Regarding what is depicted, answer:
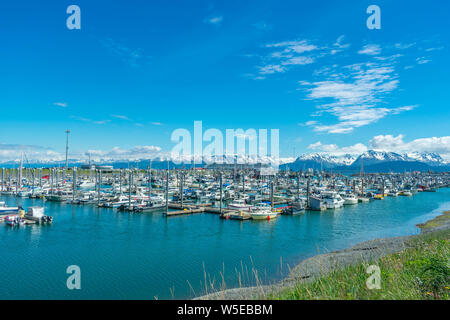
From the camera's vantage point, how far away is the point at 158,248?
27203 mm

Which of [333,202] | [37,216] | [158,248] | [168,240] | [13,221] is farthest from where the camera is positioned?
[333,202]

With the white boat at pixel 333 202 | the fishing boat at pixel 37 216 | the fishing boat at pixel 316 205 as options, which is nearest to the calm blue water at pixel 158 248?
the fishing boat at pixel 37 216

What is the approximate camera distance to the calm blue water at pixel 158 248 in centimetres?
1848

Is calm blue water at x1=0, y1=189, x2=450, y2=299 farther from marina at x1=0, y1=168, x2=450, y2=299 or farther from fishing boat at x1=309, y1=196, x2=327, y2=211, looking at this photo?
fishing boat at x1=309, y1=196, x2=327, y2=211

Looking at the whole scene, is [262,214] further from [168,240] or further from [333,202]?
[333,202]

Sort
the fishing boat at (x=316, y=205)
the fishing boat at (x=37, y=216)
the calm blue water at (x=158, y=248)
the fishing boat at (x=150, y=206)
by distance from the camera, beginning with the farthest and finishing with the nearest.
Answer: the fishing boat at (x=316, y=205), the fishing boat at (x=150, y=206), the fishing boat at (x=37, y=216), the calm blue water at (x=158, y=248)

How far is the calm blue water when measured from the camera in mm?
18484

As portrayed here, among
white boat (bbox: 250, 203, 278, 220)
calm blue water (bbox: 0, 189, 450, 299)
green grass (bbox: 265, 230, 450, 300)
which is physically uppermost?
green grass (bbox: 265, 230, 450, 300)

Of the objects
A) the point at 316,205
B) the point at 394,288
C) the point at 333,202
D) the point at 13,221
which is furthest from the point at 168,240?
the point at 333,202

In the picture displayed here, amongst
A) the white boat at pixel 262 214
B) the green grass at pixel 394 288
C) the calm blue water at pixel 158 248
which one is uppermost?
the green grass at pixel 394 288

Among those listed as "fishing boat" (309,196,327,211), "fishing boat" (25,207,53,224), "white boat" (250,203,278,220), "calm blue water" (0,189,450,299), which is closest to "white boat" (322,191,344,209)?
"fishing boat" (309,196,327,211)

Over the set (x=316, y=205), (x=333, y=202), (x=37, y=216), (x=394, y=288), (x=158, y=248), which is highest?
(x=394, y=288)

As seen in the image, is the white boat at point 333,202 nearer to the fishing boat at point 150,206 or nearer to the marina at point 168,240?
the marina at point 168,240
